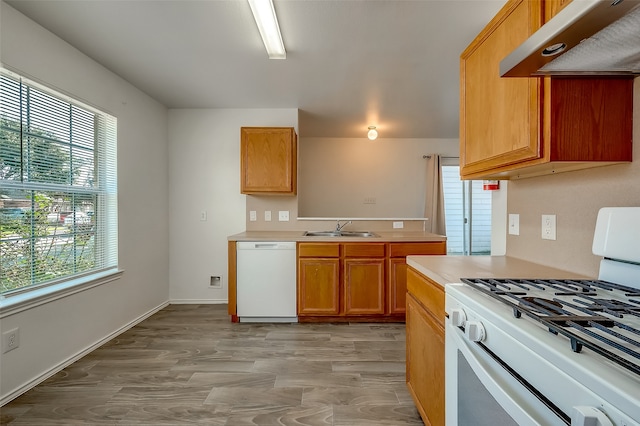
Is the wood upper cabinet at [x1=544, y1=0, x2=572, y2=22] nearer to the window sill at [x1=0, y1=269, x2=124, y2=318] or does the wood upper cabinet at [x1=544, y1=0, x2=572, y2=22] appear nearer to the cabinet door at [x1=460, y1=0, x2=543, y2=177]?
the cabinet door at [x1=460, y1=0, x2=543, y2=177]

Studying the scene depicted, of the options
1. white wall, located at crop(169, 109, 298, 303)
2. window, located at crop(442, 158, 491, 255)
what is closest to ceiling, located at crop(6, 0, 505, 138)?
white wall, located at crop(169, 109, 298, 303)

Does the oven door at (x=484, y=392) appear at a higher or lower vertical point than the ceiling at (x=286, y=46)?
lower

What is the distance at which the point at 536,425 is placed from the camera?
0.59 metres

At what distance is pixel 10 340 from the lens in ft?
6.00

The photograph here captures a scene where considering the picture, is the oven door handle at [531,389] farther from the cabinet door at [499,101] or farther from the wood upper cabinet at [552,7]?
the wood upper cabinet at [552,7]

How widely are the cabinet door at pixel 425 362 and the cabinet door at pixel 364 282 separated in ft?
4.35

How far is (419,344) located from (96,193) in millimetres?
2871

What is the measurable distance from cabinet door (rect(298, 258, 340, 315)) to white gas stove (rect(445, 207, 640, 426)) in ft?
6.57

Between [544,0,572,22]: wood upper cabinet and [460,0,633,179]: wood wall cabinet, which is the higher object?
[544,0,572,22]: wood upper cabinet

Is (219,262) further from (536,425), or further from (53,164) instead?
(536,425)

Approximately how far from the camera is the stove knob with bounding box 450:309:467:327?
3.25ft

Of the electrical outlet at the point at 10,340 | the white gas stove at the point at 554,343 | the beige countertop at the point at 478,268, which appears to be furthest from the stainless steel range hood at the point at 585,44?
the electrical outlet at the point at 10,340

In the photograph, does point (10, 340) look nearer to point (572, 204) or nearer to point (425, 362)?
point (425, 362)

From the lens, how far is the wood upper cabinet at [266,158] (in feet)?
11.2
